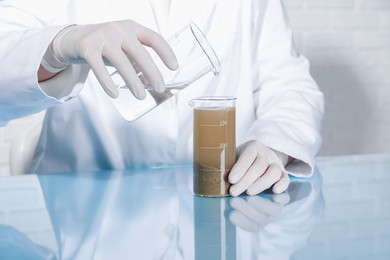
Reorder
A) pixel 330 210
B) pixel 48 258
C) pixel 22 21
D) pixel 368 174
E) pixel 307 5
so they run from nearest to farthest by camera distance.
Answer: pixel 48 258, pixel 330 210, pixel 368 174, pixel 22 21, pixel 307 5

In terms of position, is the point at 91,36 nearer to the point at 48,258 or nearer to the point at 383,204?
the point at 48,258

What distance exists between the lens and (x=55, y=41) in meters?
1.16

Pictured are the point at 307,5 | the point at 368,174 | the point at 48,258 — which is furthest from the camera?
the point at 307,5

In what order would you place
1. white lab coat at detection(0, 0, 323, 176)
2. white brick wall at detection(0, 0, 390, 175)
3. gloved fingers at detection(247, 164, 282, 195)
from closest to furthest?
gloved fingers at detection(247, 164, 282, 195) → white lab coat at detection(0, 0, 323, 176) → white brick wall at detection(0, 0, 390, 175)

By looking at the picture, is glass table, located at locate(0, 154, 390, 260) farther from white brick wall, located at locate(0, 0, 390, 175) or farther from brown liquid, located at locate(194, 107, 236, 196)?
white brick wall, located at locate(0, 0, 390, 175)

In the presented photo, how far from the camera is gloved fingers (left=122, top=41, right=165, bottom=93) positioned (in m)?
1.03

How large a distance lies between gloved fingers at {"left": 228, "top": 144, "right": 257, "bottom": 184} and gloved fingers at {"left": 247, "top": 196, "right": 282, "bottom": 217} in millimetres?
42

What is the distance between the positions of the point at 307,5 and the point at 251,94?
40.6 inches

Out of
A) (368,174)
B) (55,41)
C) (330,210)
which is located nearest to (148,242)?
(330,210)

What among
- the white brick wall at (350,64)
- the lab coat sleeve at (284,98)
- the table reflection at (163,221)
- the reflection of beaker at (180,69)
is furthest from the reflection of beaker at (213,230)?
the white brick wall at (350,64)

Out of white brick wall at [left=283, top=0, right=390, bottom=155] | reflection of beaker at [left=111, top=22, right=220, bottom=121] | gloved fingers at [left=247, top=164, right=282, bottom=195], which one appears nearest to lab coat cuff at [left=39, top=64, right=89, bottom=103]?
reflection of beaker at [left=111, top=22, right=220, bottom=121]

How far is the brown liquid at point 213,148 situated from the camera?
42.8 inches

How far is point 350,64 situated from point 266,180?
5.35ft

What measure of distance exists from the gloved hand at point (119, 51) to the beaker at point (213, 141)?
0.08 metres
